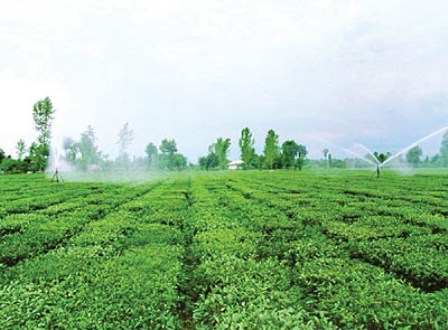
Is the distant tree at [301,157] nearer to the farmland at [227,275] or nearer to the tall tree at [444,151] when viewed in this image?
the tall tree at [444,151]

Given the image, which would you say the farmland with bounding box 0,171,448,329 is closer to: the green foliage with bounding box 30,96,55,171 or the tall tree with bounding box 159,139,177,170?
the green foliage with bounding box 30,96,55,171

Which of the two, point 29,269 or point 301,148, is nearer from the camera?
point 29,269

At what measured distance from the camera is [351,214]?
8859mm

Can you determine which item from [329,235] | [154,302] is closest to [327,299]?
[154,302]

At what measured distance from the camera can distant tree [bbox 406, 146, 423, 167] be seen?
2852 centimetres

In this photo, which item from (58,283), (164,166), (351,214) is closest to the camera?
(58,283)

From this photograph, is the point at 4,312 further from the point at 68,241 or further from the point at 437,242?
the point at 437,242

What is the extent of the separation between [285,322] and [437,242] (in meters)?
4.36

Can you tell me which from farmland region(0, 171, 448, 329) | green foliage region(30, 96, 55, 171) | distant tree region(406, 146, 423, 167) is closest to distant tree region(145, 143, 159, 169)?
green foliage region(30, 96, 55, 171)

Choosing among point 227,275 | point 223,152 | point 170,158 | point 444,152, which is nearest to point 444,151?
point 444,152

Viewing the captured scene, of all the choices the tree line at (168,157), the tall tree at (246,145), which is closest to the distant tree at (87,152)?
the tree line at (168,157)

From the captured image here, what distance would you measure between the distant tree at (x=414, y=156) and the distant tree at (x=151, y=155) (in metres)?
69.9

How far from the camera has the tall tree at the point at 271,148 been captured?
214 ft

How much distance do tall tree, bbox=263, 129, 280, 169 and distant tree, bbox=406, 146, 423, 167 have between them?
35.9m
